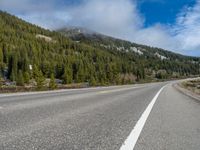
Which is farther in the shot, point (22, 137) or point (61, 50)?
point (61, 50)

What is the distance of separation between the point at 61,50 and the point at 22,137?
626ft

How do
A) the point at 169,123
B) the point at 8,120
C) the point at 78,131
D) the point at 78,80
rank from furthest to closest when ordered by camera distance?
the point at 78,80 < the point at 169,123 < the point at 8,120 < the point at 78,131

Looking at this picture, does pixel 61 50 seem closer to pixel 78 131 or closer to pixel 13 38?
pixel 13 38

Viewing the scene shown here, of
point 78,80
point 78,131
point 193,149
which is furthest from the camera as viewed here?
point 78,80

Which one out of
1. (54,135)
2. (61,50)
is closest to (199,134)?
(54,135)

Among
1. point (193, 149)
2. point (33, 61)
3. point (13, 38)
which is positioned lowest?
point (193, 149)

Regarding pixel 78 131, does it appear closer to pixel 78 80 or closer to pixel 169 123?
pixel 169 123

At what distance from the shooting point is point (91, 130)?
6215mm

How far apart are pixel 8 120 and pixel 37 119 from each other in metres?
0.70

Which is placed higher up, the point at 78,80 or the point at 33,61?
the point at 33,61

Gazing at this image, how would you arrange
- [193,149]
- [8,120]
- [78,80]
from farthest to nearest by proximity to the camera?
1. [78,80]
2. [8,120]
3. [193,149]

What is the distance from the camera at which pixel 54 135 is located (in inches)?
219

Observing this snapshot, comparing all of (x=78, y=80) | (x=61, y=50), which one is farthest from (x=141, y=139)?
(x=61, y=50)

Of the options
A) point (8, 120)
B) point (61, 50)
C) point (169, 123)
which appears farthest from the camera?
point (61, 50)
